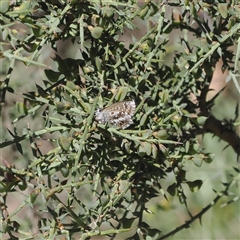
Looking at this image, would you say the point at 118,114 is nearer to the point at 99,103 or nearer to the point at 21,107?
the point at 99,103

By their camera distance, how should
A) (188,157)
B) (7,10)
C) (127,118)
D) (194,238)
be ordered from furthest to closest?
(194,238)
(188,157)
(127,118)
(7,10)

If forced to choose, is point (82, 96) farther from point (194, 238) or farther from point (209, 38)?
point (194, 238)

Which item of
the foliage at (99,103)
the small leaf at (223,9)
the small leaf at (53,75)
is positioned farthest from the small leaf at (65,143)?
the small leaf at (223,9)

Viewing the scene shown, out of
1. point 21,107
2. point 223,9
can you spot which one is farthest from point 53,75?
point 223,9

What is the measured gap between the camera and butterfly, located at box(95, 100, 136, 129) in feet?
2.82

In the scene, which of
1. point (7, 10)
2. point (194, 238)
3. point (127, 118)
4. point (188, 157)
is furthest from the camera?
point (194, 238)

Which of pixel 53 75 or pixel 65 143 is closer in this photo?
pixel 65 143

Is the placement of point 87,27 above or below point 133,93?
above

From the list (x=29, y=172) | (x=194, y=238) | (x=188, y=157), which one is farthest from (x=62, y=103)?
(x=194, y=238)

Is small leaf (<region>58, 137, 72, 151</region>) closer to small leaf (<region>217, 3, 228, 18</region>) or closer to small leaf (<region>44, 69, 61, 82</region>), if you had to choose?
small leaf (<region>44, 69, 61, 82</region>)

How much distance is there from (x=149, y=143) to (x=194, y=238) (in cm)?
147

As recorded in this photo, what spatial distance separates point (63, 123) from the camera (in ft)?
2.90

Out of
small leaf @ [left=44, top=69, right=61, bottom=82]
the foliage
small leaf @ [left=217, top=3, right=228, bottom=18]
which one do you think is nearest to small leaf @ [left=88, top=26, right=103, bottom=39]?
the foliage

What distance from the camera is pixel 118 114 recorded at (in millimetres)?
866
